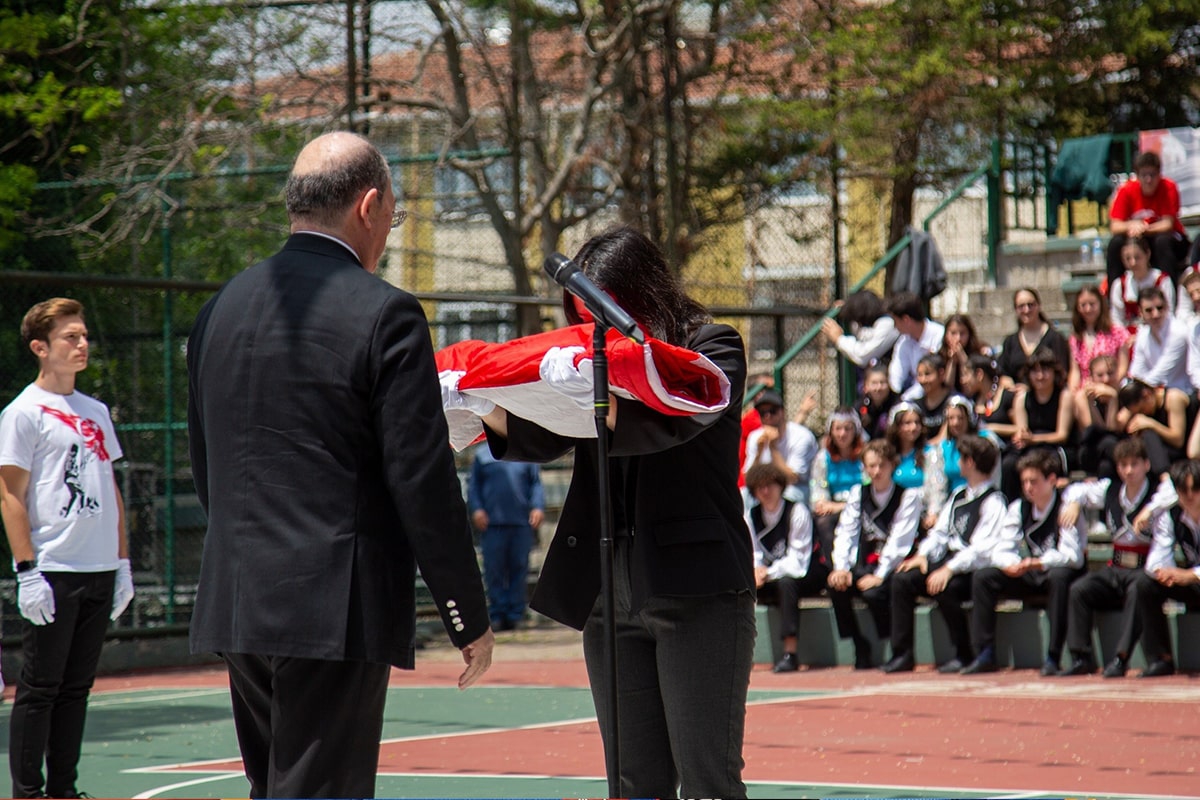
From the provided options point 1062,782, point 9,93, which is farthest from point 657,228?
point 1062,782

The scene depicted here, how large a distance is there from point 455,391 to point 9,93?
12.2 m

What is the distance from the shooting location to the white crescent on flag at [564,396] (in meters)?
3.77

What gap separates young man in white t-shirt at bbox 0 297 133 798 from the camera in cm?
652

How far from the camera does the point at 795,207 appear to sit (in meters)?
20.7

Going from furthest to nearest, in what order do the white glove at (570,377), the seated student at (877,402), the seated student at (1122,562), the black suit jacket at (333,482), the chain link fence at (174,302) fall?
the seated student at (877,402)
the chain link fence at (174,302)
the seated student at (1122,562)
the white glove at (570,377)
the black suit jacket at (333,482)

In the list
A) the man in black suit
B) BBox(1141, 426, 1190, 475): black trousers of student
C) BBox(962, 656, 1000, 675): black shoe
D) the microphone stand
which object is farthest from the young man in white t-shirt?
BBox(1141, 426, 1190, 475): black trousers of student

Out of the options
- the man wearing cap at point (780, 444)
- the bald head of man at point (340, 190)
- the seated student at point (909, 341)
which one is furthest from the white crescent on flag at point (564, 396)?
the seated student at point (909, 341)

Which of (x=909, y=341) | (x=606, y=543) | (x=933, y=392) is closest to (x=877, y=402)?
(x=933, y=392)

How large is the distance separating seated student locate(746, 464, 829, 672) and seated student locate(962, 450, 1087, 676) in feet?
4.35

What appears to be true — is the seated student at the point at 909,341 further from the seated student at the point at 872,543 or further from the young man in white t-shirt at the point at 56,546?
the young man in white t-shirt at the point at 56,546

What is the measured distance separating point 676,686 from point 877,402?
376 inches

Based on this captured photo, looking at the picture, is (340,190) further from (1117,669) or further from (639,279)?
(1117,669)

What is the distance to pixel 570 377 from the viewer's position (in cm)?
387

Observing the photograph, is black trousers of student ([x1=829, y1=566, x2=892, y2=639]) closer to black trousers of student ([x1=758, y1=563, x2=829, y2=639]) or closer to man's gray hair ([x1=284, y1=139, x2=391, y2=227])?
black trousers of student ([x1=758, y1=563, x2=829, y2=639])
